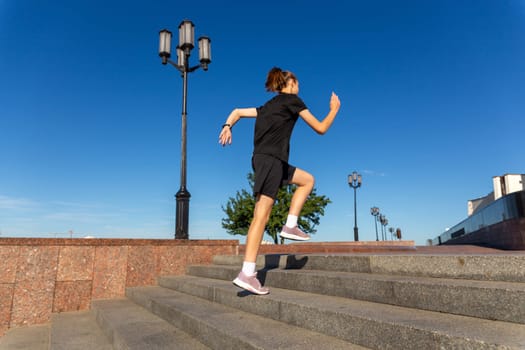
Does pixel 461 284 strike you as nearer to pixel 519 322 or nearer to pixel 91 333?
pixel 519 322

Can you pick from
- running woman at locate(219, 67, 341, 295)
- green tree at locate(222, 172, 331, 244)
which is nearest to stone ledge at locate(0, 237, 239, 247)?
running woman at locate(219, 67, 341, 295)

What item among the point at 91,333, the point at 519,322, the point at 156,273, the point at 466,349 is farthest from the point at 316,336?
the point at 156,273

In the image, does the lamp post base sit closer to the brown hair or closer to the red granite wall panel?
the red granite wall panel

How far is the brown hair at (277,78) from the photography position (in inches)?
134

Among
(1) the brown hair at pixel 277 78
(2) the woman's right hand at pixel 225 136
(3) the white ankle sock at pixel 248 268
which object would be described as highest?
(1) the brown hair at pixel 277 78

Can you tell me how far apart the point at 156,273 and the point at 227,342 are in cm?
451

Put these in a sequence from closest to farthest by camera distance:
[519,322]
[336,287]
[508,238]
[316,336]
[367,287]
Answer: [519,322] → [316,336] → [367,287] → [336,287] → [508,238]

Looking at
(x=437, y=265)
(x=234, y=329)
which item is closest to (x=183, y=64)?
(x=234, y=329)

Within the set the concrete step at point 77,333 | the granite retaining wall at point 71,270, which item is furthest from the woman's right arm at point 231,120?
the granite retaining wall at point 71,270

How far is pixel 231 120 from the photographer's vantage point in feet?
11.0

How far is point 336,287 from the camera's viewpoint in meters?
3.11

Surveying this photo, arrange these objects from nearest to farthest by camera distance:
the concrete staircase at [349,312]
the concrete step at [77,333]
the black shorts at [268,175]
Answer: the concrete staircase at [349,312] → the black shorts at [268,175] → the concrete step at [77,333]

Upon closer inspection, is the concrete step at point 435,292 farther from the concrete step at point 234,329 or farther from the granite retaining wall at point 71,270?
the granite retaining wall at point 71,270

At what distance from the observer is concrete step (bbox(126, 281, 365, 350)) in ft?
7.44
